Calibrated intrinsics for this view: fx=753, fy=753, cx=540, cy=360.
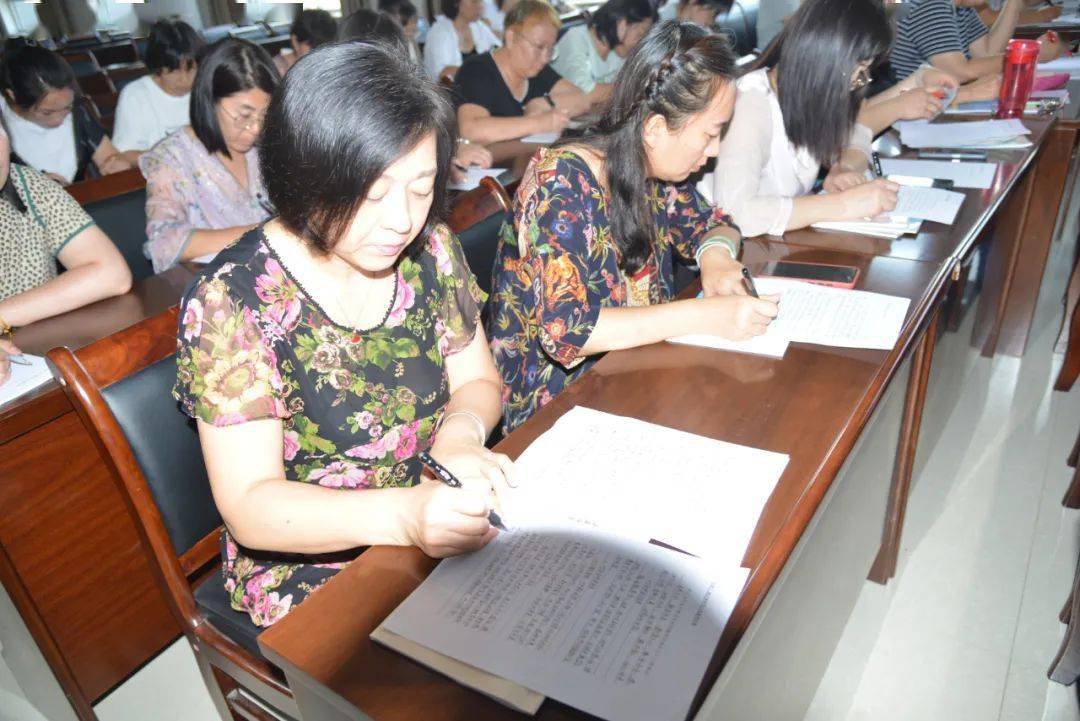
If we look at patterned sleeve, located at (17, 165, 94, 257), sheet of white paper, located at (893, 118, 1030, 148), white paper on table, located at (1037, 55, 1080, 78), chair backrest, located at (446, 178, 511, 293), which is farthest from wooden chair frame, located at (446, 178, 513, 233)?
white paper on table, located at (1037, 55, 1080, 78)

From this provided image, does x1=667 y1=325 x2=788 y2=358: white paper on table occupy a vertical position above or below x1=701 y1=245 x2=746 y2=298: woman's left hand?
below

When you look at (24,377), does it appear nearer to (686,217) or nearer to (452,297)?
(452,297)

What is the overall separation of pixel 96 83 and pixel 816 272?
12.9ft

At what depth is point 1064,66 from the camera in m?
2.86

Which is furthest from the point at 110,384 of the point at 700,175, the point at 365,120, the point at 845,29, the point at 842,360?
the point at 845,29

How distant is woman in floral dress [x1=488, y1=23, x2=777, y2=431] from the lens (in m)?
1.11

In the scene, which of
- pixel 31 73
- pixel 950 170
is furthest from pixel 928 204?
pixel 31 73

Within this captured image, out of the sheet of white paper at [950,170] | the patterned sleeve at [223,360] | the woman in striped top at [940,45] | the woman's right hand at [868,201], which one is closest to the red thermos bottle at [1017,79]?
the woman in striped top at [940,45]

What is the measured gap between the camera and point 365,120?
2.49ft

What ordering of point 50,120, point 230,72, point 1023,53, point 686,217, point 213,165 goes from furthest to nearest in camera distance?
point 50,120 < point 1023,53 < point 213,165 < point 230,72 < point 686,217

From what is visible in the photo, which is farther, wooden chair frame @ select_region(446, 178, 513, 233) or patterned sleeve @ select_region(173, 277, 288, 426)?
wooden chair frame @ select_region(446, 178, 513, 233)

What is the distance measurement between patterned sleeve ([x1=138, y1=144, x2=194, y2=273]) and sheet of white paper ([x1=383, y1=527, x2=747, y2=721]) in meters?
1.32

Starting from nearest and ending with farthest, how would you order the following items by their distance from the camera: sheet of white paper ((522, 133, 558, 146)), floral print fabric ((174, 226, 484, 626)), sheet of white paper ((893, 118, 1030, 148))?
floral print fabric ((174, 226, 484, 626)) → sheet of white paper ((893, 118, 1030, 148)) → sheet of white paper ((522, 133, 558, 146))

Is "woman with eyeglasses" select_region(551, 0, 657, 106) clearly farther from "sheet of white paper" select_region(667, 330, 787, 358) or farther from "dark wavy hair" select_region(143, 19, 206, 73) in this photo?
"sheet of white paper" select_region(667, 330, 787, 358)
